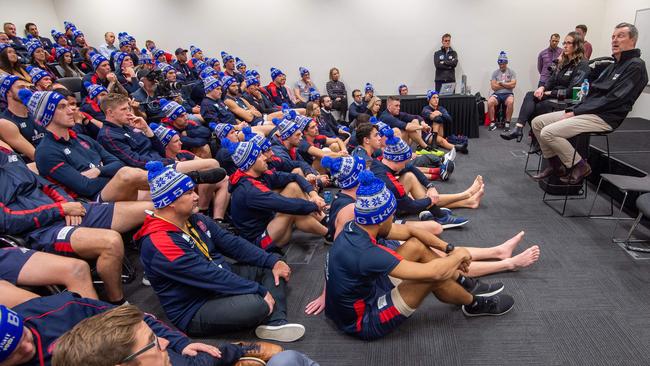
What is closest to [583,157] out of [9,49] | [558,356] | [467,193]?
[467,193]

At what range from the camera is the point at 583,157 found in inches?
159

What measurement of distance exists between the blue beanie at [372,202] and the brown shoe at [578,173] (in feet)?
9.45

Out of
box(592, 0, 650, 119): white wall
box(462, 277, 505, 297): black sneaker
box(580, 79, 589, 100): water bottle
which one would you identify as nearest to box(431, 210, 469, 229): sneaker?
box(462, 277, 505, 297): black sneaker

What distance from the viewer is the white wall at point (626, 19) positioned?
6565 millimetres

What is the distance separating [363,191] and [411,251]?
57cm

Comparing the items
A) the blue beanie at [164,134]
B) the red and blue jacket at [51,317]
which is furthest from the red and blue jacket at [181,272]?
the blue beanie at [164,134]

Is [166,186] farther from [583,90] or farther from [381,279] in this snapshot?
[583,90]

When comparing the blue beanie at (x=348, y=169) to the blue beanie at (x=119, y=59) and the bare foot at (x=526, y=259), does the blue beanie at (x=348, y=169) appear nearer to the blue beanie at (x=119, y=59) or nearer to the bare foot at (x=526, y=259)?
the bare foot at (x=526, y=259)

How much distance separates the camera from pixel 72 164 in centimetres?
283

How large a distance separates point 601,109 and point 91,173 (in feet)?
14.5

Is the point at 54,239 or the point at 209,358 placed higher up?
the point at 54,239

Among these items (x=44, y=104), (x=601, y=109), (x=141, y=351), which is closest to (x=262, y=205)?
(x=44, y=104)

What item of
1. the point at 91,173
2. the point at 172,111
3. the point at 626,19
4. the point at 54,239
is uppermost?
the point at 626,19

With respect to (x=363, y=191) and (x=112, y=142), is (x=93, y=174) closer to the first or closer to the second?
(x=112, y=142)
